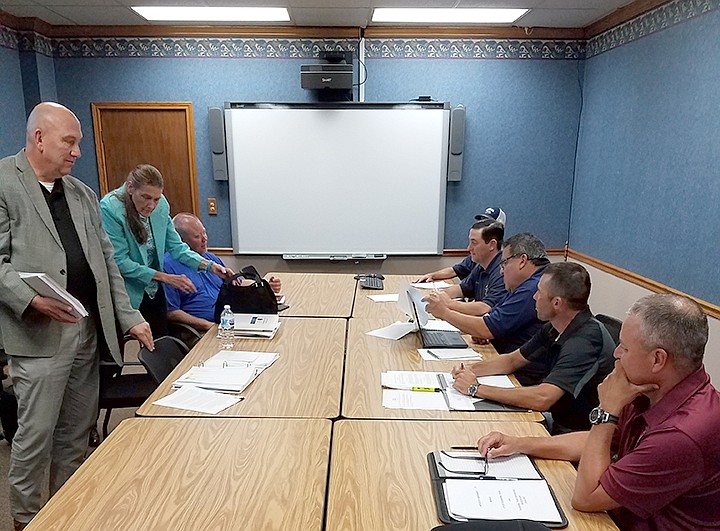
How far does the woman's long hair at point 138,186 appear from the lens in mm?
2634

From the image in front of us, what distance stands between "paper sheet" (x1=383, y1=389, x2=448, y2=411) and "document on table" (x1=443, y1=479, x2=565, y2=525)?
17.8 inches

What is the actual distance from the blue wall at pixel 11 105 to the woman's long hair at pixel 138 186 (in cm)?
194

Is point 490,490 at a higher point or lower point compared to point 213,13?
lower

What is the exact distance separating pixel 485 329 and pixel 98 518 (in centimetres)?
175

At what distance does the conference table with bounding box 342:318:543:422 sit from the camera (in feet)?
5.42

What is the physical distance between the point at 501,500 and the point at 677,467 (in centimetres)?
38

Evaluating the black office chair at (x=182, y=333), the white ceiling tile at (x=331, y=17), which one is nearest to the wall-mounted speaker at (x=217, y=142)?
the white ceiling tile at (x=331, y=17)

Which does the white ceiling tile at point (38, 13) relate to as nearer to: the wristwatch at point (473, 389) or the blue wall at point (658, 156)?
the wristwatch at point (473, 389)

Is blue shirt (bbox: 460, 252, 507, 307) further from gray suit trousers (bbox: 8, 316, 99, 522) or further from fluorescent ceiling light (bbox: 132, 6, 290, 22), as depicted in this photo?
Answer: fluorescent ceiling light (bbox: 132, 6, 290, 22)

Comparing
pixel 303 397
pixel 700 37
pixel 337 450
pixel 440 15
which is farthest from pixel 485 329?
pixel 440 15

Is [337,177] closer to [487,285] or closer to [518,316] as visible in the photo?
[487,285]

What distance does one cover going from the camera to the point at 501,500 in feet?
3.85

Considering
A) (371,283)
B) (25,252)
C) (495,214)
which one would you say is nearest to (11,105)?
(25,252)

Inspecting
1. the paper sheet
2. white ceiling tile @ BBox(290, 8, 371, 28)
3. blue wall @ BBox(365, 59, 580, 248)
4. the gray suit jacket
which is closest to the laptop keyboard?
blue wall @ BBox(365, 59, 580, 248)
